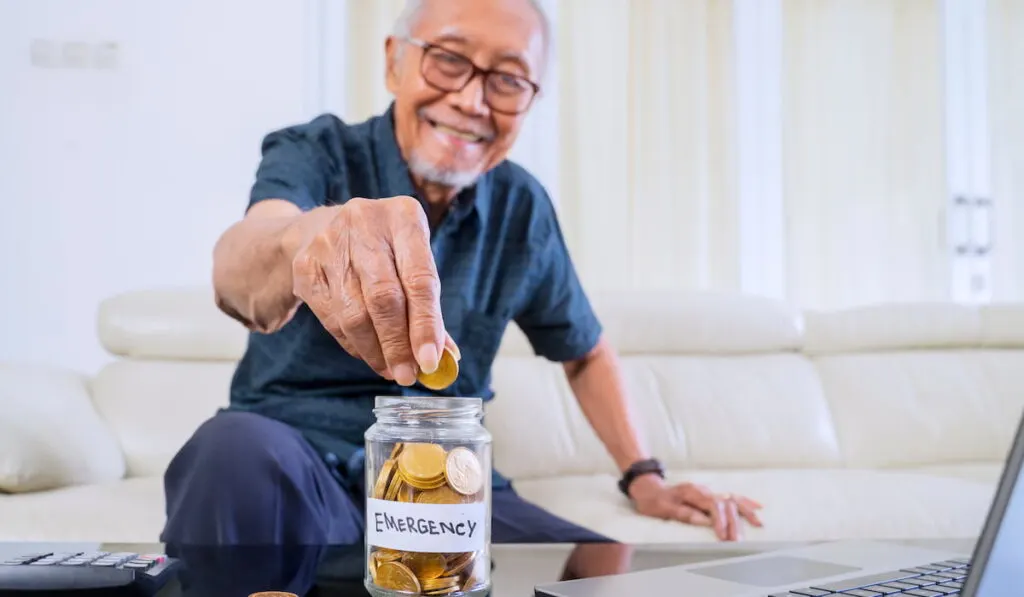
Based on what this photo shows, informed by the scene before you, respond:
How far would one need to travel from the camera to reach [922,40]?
3025 mm

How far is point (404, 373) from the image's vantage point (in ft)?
1.67

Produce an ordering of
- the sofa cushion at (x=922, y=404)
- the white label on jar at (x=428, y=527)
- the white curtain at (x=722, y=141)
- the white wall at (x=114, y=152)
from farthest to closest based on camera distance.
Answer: the white curtain at (x=722, y=141) < the white wall at (x=114, y=152) < the sofa cushion at (x=922, y=404) < the white label on jar at (x=428, y=527)

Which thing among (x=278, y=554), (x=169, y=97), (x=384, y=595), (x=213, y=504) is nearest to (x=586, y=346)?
(x=213, y=504)

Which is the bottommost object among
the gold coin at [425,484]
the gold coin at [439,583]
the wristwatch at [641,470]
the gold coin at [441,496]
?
the wristwatch at [641,470]

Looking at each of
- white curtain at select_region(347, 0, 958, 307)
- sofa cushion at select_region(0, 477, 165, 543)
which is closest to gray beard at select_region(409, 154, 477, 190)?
sofa cushion at select_region(0, 477, 165, 543)

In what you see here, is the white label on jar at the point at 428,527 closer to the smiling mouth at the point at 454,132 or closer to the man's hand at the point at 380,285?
the man's hand at the point at 380,285

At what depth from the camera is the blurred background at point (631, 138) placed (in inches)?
94.3

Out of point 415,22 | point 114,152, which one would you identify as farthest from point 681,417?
point 114,152

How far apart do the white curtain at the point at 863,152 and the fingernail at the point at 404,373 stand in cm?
262

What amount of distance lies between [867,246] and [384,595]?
2820mm

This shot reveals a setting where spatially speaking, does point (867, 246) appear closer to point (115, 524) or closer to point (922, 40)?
point (922, 40)

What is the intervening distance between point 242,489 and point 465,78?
64 cm

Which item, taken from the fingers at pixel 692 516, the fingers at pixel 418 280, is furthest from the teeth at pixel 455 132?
the fingers at pixel 418 280

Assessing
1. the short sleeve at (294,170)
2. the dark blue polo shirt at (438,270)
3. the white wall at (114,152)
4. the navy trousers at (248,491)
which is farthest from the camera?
the white wall at (114,152)
